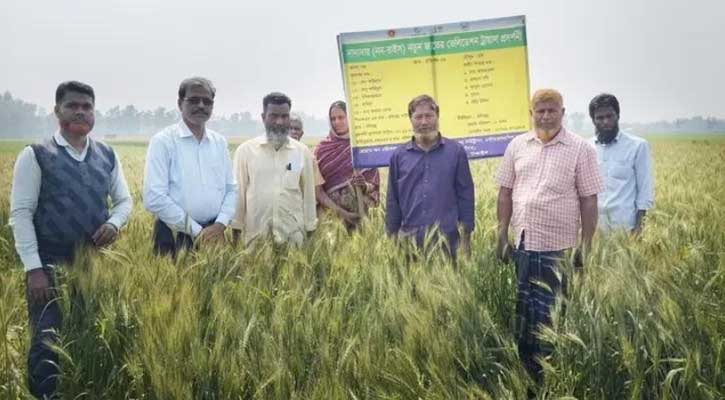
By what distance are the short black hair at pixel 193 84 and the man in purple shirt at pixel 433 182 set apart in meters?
1.26

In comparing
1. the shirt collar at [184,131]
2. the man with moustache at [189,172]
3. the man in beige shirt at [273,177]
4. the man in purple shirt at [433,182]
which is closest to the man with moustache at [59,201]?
the man with moustache at [189,172]

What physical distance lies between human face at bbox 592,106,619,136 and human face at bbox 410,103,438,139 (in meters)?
1.44

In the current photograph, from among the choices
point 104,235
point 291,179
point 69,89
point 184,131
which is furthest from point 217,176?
point 69,89

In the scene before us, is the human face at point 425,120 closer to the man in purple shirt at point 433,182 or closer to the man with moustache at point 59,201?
the man in purple shirt at point 433,182

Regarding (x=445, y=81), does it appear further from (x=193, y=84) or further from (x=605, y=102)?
(x=193, y=84)

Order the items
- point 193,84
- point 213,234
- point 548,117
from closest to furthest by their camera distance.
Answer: point 548,117, point 213,234, point 193,84

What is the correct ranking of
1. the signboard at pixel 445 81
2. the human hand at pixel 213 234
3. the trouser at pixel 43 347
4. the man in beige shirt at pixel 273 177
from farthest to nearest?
the signboard at pixel 445 81 < the man in beige shirt at pixel 273 177 < the human hand at pixel 213 234 < the trouser at pixel 43 347

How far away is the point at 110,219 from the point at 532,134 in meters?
2.32

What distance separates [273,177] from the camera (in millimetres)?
3875

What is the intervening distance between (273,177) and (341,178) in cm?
90

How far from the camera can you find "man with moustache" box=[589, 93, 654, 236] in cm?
393

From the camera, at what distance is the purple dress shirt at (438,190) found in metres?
3.34

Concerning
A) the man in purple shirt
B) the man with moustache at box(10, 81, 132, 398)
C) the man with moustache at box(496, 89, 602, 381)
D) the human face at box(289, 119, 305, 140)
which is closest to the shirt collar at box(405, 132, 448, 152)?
the man in purple shirt

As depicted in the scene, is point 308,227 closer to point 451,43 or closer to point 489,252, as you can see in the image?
point 489,252
